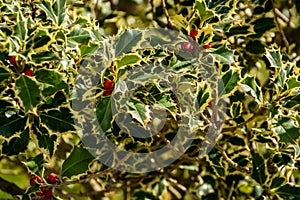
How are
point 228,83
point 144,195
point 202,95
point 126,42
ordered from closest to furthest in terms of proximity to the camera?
point 126,42, point 202,95, point 228,83, point 144,195

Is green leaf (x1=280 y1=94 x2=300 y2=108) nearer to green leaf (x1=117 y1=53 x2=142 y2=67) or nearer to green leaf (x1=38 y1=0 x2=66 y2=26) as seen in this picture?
green leaf (x1=117 y1=53 x2=142 y2=67)

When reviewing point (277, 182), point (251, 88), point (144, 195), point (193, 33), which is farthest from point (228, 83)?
point (144, 195)

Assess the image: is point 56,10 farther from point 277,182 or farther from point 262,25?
point 262,25

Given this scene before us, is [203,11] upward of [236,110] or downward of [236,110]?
upward

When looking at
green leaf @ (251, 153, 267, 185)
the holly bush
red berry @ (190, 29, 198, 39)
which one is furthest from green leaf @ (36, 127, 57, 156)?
green leaf @ (251, 153, 267, 185)

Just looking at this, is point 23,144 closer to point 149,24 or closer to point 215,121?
point 215,121

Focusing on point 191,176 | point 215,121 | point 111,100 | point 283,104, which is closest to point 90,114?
point 111,100

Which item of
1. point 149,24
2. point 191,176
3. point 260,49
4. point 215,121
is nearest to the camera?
point 215,121
